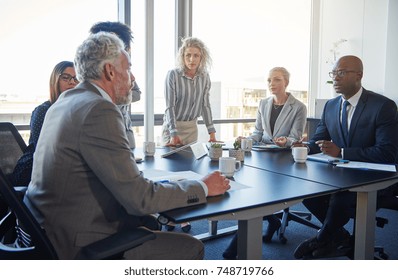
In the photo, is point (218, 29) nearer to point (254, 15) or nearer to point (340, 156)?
point (254, 15)

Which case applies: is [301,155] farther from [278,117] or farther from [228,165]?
[278,117]

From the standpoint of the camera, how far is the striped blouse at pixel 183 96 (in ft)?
10.9

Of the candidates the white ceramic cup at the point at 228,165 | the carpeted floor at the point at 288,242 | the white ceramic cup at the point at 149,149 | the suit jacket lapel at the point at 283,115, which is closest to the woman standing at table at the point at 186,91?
the carpeted floor at the point at 288,242

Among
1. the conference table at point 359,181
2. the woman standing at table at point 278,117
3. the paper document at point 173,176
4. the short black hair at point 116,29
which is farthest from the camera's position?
the woman standing at table at point 278,117

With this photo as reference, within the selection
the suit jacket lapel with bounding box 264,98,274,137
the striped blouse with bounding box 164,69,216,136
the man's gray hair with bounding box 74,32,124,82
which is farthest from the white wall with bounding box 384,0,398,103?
the man's gray hair with bounding box 74,32,124,82

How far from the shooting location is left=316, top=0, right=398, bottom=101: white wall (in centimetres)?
459

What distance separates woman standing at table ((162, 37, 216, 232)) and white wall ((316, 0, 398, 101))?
2645mm

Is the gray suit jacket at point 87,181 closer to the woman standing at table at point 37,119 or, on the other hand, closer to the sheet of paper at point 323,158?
the woman standing at table at point 37,119

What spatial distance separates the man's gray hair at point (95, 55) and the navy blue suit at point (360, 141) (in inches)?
59.2

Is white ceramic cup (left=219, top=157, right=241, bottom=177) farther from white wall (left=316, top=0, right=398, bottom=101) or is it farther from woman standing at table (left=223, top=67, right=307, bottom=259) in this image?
white wall (left=316, top=0, right=398, bottom=101)

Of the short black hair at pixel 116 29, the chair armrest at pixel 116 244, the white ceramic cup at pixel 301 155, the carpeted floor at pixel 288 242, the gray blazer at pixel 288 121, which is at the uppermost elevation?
the short black hair at pixel 116 29
